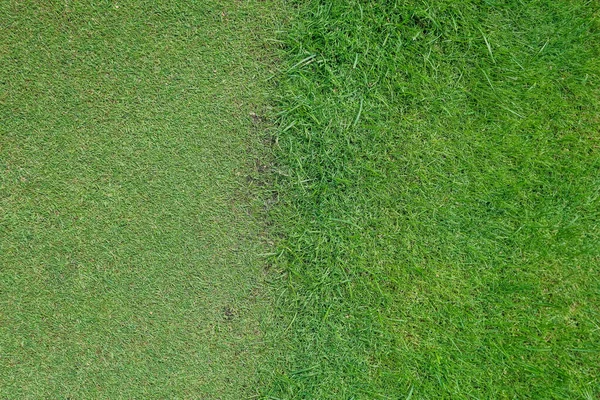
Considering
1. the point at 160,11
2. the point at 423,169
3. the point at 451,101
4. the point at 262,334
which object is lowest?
the point at 262,334

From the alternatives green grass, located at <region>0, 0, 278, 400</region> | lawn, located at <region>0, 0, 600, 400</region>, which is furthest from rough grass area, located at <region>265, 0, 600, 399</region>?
green grass, located at <region>0, 0, 278, 400</region>

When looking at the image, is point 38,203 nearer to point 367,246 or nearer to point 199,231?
point 199,231

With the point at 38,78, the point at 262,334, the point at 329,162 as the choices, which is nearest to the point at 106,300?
the point at 262,334

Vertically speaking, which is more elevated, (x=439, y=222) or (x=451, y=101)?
(x=451, y=101)

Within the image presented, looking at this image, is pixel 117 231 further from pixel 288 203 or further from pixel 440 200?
pixel 440 200

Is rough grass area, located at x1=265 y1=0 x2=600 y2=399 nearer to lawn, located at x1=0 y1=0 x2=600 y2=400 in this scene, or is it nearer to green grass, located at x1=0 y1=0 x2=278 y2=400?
lawn, located at x1=0 y1=0 x2=600 y2=400
